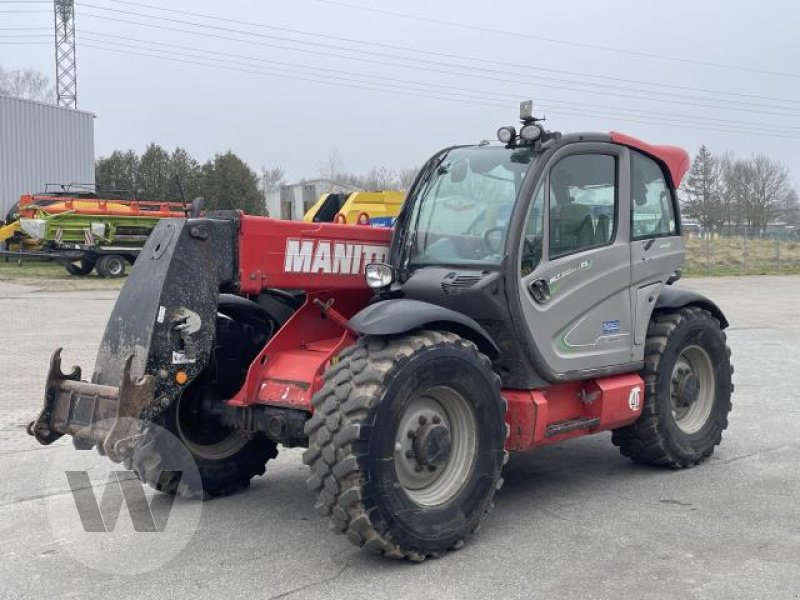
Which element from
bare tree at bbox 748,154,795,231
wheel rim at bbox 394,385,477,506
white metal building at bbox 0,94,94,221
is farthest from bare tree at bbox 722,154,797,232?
wheel rim at bbox 394,385,477,506

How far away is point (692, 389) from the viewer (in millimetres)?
6938

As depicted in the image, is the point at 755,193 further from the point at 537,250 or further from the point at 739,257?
the point at 537,250

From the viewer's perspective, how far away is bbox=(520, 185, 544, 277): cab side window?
560 cm

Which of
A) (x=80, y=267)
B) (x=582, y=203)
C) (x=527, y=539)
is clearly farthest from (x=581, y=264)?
Answer: (x=80, y=267)

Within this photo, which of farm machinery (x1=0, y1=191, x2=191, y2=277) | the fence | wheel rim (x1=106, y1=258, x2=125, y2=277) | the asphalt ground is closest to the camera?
the asphalt ground

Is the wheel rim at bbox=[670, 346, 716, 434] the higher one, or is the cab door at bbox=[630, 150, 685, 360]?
the cab door at bbox=[630, 150, 685, 360]

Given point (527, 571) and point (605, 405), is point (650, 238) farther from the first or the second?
point (527, 571)

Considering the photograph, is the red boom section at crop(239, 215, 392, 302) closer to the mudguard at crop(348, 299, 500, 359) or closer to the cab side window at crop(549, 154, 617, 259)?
the mudguard at crop(348, 299, 500, 359)

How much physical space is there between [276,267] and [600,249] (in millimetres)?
2211

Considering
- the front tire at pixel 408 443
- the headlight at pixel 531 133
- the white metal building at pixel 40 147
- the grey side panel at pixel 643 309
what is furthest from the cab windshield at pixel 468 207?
the white metal building at pixel 40 147

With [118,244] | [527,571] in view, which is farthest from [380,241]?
[118,244]

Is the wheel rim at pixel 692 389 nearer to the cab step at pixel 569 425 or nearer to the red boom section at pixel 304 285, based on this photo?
the cab step at pixel 569 425

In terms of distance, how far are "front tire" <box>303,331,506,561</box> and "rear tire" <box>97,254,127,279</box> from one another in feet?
84.4

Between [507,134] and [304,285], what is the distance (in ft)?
5.44
